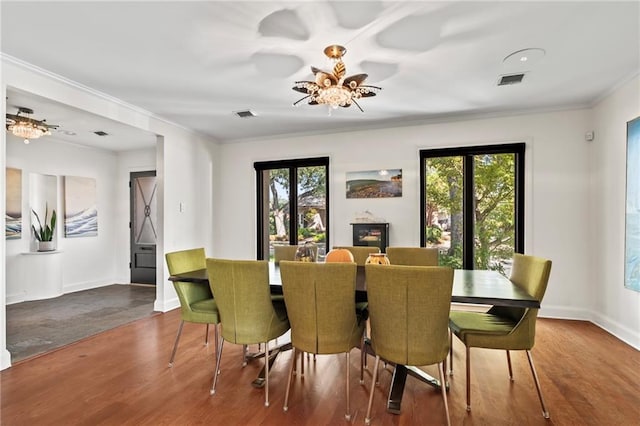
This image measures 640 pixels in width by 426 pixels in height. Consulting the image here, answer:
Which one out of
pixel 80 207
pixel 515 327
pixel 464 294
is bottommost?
pixel 515 327

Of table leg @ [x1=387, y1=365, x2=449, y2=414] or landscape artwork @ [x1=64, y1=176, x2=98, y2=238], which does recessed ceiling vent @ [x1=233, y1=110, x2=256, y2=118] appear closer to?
table leg @ [x1=387, y1=365, x2=449, y2=414]

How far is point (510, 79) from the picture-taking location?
3.22 meters

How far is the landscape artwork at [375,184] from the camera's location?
4.71 m

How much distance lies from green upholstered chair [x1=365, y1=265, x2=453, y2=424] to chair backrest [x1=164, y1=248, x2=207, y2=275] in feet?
4.94

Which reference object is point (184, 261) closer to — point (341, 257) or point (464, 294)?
point (341, 257)

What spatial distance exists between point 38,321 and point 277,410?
3513mm

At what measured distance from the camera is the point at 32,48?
2.59 m

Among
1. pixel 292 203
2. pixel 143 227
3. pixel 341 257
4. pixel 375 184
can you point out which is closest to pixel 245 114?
pixel 292 203

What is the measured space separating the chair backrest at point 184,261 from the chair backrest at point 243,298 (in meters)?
0.50

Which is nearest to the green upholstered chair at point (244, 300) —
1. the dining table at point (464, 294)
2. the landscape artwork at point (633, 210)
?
the dining table at point (464, 294)

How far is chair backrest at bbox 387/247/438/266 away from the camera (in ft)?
10.3

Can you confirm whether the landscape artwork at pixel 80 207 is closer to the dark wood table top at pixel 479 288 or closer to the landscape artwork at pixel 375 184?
the dark wood table top at pixel 479 288

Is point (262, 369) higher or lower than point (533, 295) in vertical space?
lower

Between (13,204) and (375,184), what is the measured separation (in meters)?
5.29
